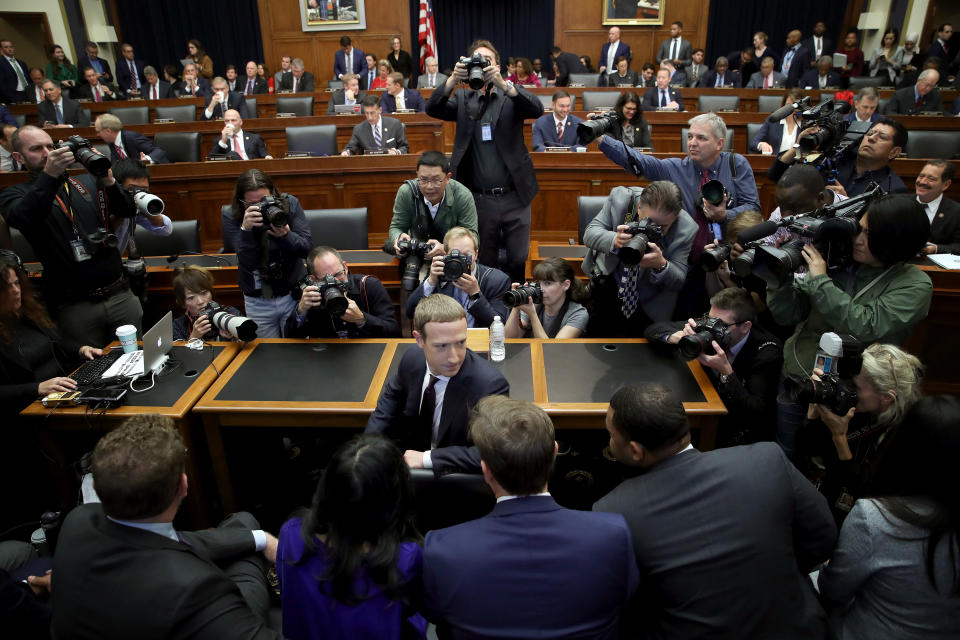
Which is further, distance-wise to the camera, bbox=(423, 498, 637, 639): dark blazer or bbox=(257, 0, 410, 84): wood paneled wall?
bbox=(257, 0, 410, 84): wood paneled wall

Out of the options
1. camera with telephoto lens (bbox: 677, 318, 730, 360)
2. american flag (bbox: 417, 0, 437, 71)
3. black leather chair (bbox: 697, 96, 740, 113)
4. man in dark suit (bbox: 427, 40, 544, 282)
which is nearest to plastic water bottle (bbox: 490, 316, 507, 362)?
camera with telephoto lens (bbox: 677, 318, 730, 360)

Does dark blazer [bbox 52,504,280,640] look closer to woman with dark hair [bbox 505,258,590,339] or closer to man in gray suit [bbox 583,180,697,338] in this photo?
woman with dark hair [bbox 505,258,590,339]

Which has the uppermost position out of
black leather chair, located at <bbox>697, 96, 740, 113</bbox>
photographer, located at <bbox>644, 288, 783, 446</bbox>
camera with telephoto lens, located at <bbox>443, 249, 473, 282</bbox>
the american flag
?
the american flag

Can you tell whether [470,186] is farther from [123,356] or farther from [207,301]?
[123,356]

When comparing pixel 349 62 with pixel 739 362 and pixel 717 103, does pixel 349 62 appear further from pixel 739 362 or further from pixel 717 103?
pixel 739 362

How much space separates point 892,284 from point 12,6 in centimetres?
1206

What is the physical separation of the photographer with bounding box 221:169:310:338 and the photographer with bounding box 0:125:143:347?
621 mm

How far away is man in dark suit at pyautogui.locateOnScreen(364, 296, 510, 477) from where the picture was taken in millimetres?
1979

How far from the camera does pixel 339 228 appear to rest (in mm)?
3957

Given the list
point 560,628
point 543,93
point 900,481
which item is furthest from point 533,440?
point 543,93

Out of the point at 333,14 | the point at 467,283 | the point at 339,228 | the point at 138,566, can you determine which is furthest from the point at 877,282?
the point at 333,14

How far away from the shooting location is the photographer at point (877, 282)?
200 cm

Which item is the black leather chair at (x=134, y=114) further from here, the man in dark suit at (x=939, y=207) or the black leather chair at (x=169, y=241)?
the man in dark suit at (x=939, y=207)

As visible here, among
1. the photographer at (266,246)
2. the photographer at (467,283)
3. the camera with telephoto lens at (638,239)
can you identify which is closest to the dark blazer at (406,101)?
the photographer at (266,246)
